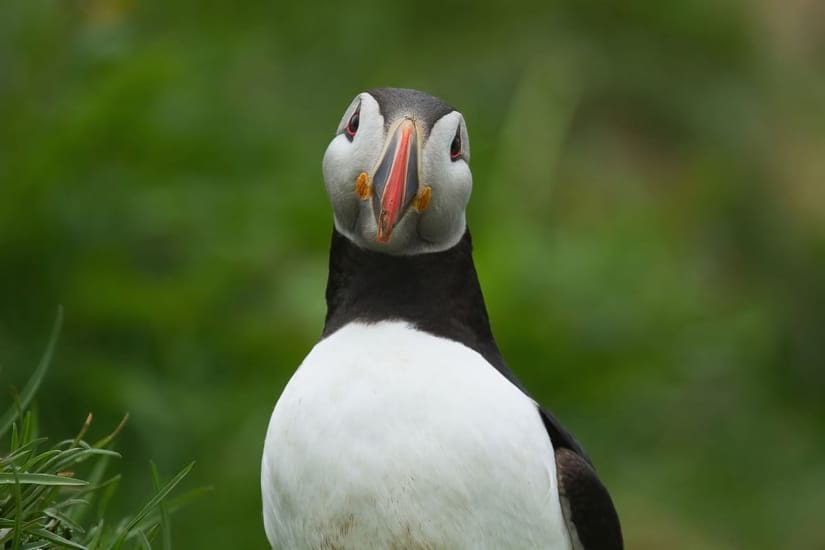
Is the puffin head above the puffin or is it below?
above

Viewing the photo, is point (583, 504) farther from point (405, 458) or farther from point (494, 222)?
point (494, 222)

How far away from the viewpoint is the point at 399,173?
340 centimetres

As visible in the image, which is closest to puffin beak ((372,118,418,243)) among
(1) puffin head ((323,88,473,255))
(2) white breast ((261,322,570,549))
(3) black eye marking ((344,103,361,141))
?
(1) puffin head ((323,88,473,255))

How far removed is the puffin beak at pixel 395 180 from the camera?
11.1 feet

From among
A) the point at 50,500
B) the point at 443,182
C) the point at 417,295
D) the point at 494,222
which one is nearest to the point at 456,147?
the point at 443,182

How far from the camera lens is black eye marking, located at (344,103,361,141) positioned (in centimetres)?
358

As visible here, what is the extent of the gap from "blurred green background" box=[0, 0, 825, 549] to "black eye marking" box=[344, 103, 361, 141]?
132 inches

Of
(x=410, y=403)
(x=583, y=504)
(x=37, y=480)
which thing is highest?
(x=410, y=403)

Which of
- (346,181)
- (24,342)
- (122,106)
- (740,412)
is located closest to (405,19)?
(740,412)

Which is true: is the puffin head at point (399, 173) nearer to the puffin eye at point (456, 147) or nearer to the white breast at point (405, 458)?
the puffin eye at point (456, 147)

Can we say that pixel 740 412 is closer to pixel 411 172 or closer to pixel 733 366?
pixel 733 366

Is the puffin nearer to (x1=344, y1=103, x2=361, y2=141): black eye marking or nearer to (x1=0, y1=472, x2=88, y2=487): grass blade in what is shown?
(x1=344, y1=103, x2=361, y2=141): black eye marking

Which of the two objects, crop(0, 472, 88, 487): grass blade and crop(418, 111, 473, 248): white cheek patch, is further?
crop(418, 111, 473, 248): white cheek patch

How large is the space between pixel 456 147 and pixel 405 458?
709mm
